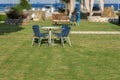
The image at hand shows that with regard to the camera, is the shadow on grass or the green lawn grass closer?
the green lawn grass

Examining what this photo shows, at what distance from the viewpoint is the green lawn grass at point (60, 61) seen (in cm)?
863

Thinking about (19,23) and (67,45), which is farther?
(19,23)

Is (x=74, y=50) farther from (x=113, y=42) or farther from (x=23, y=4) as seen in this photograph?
(x=23, y=4)

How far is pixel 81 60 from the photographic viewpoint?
10688 millimetres

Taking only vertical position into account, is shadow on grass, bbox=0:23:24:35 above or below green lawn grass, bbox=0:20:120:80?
below

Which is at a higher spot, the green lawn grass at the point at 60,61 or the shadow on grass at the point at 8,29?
the green lawn grass at the point at 60,61

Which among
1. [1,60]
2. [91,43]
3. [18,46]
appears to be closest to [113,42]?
[91,43]

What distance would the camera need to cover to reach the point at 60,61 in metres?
10.5

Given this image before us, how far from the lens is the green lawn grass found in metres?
8.63

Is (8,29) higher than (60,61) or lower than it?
lower

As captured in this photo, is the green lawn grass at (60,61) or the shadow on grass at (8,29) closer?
the green lawn grass at (60,61)

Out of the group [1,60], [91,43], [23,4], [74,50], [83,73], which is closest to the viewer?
[83,73]

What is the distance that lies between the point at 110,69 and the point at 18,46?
5409mm

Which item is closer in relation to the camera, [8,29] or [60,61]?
[60,61]
